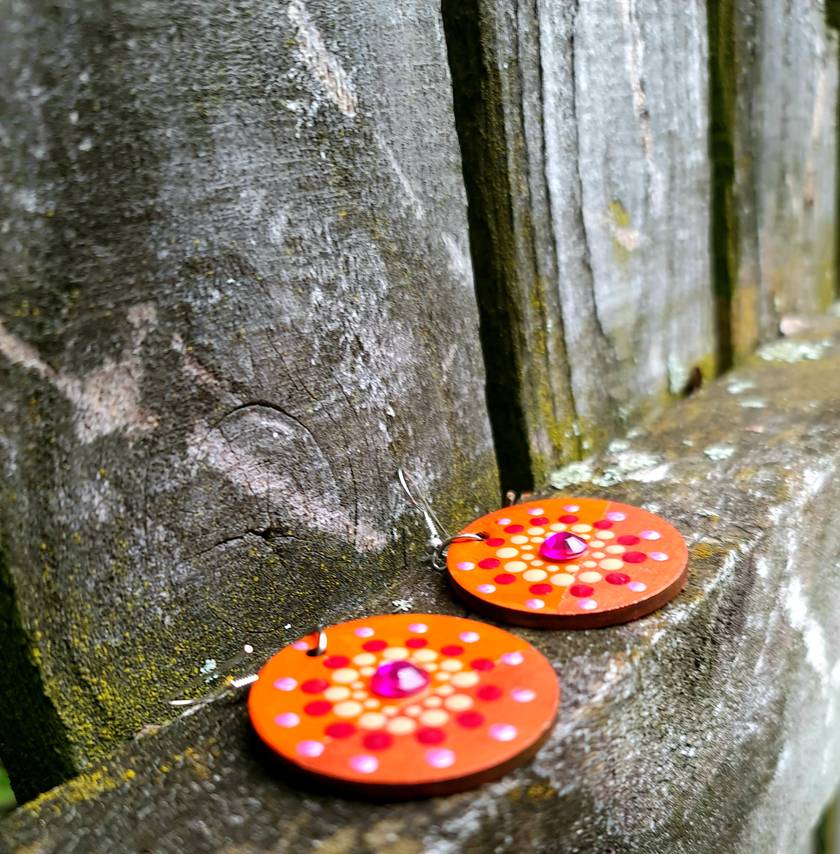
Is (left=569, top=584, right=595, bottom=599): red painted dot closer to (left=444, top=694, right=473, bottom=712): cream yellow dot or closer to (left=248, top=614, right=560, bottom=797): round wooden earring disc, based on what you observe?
(left=248, top=614, right=560, bottom=797): round wooden earring disc

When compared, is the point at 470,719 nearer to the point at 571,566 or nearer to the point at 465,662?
the point at 465,662

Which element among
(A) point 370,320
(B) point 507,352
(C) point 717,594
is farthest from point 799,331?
(A) point 370,320

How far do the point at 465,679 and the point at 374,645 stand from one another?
0.35ft

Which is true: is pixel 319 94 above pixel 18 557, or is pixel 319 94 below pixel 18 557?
above

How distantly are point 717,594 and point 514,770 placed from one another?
343mm

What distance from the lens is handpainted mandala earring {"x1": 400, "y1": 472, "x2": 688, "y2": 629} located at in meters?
0.85

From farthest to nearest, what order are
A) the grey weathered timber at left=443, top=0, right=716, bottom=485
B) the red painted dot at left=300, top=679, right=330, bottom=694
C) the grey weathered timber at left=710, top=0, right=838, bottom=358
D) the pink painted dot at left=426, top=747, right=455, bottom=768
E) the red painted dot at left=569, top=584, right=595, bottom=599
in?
the grey weathered timber at left=710, top=0, right=838, bottom=358 < the grey weathered timber at left=443, top=0, right=716, bottom=485 < the red painted dot at left=569, top=584, right=595, bottom=599 < the red painted dot at left=300, top=679, right=330, bottom=694 < the pink painted dot at left=426, top=747, right=455, bottom=768

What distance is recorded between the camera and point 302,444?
35.5 inches

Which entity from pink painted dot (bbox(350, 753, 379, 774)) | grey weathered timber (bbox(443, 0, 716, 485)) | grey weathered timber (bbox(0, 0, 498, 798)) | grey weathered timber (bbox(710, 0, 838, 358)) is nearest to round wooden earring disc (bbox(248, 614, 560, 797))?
pink painted dot (bbox(350, 753, 379, 774))

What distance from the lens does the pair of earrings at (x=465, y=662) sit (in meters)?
0.67

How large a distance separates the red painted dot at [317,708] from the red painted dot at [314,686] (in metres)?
0.02

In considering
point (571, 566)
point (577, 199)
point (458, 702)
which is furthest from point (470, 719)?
point (577, 199)

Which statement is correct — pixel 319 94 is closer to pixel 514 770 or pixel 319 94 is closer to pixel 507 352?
pixel 507 352

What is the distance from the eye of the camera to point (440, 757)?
2.17ft
